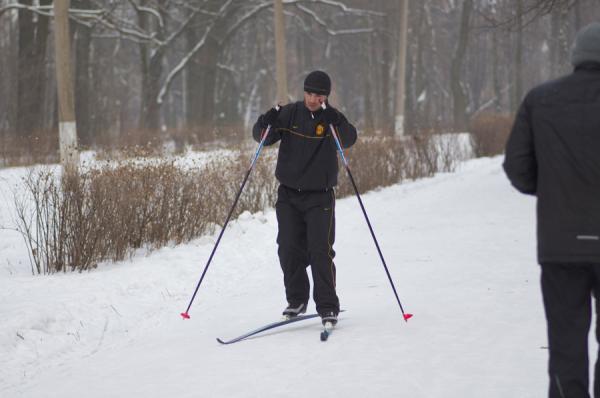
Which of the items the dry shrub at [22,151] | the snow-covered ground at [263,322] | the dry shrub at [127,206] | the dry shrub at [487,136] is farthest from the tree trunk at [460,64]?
the snow-covered ground at [263,322]

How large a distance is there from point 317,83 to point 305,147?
1.68 feet

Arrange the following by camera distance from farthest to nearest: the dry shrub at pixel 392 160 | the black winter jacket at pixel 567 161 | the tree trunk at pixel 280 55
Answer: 1. the tree trunk at pixel 280 55
2. the dry shrub at pixel 392 160
3. the black winter jacket at pixel 567 161

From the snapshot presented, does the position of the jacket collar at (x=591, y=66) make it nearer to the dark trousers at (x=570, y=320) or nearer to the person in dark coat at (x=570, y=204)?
the person in dark coat at (x=570, y=204)

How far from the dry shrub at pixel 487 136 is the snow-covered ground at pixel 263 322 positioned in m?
18.7

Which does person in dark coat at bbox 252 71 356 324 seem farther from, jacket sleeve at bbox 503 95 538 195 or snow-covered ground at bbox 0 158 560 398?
jacket sleeve at bbox 503 95 538 195

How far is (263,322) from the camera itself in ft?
25.1

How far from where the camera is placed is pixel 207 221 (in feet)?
40.2

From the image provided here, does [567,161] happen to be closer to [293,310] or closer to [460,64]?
[293,310]

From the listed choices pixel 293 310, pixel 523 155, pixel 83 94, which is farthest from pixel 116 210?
pixel 83 94

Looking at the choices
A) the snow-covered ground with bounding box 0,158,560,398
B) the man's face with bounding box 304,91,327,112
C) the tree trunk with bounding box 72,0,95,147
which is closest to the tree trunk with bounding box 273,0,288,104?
the tree trunk with bounding box 72,0,95,147

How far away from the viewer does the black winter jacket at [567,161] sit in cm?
415

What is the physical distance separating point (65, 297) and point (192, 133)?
23.1 m

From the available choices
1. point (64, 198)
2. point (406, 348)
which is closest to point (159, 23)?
point (64, 198)

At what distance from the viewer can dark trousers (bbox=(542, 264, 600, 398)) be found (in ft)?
13.8
